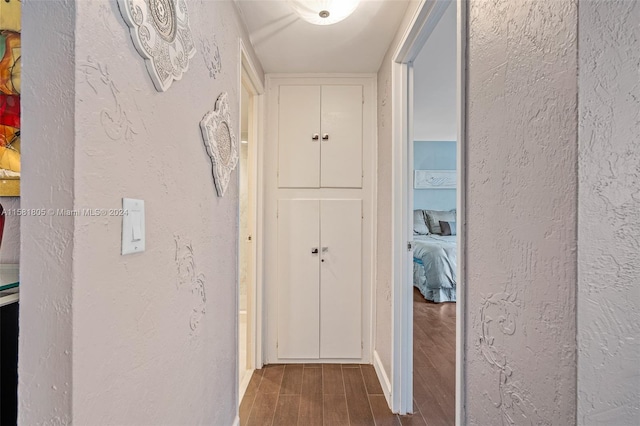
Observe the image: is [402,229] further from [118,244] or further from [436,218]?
[436,218]

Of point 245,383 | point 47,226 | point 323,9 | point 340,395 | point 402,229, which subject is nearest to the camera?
point 47,226

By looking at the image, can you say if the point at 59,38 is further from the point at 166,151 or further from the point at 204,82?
the point at 204,82

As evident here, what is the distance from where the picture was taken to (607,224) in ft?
1.87

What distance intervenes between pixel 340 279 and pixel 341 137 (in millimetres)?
1162

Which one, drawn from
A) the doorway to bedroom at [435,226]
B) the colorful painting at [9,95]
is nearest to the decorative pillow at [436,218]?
the doorway to bedroom at [435,226]

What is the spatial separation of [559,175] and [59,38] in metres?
1.00

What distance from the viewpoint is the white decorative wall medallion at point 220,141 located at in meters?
1.22

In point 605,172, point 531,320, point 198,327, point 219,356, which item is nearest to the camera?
point 605,172

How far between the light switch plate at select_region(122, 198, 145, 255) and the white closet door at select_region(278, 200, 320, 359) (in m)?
1.72

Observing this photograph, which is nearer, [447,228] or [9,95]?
[9,95]

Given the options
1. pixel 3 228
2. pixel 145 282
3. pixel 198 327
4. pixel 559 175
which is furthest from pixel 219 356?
pixel 559 175

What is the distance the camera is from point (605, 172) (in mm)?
566

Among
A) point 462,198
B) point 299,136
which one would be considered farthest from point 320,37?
point 462,198

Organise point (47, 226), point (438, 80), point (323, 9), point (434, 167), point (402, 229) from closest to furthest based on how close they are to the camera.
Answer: point (47, 226)
point (323, 9)
point (402, 229)
point (438, 80)
point (434, 167)
